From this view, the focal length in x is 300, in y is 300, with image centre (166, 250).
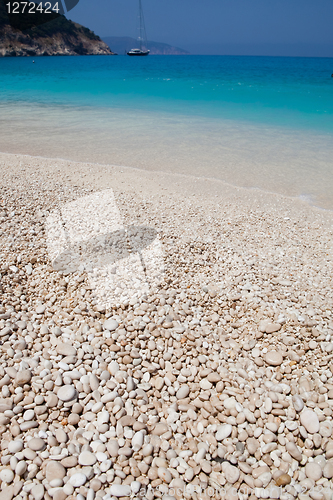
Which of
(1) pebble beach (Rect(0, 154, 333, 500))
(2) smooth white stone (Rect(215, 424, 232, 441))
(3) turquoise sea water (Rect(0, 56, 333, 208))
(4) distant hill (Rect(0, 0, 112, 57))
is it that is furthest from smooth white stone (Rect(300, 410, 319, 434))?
(4) distant hill (Rect(0, 0, 112, 57))

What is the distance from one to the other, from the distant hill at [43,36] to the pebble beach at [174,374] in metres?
90.1

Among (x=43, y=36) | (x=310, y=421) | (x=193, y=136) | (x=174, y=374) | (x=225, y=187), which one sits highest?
(x=43, y=36)

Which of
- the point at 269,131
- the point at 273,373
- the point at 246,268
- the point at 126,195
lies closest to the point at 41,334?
the point at 273,373

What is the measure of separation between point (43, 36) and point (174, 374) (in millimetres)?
106920

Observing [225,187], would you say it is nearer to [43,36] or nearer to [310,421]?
[310,421]

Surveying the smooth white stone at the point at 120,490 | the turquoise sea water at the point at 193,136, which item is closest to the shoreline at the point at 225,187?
the turquoise sea water at the point at 193,136

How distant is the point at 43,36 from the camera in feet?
275

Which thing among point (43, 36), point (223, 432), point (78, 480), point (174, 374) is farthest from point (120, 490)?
point (43, 36)

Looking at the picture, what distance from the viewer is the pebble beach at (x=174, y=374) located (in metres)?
2.03

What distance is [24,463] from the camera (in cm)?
201

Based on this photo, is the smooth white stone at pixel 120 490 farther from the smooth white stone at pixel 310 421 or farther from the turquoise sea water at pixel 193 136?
the turquoise sea water at pixel 193 136

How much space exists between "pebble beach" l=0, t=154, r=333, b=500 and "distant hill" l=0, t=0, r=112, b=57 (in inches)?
3548

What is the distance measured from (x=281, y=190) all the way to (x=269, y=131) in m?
6.04

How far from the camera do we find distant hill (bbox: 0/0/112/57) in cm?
7294
